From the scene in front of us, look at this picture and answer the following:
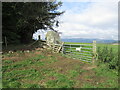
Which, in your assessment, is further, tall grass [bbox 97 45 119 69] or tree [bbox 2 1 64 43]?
tree [bbox 2 1 64 43]

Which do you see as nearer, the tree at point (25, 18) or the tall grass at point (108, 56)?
the tall grass at point (108, 56)

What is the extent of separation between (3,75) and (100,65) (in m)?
5.17

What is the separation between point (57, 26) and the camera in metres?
18.8

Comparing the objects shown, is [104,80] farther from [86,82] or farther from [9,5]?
[9,5]

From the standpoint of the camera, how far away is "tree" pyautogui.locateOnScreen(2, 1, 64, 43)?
13469 millimetres

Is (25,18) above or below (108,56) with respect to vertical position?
above

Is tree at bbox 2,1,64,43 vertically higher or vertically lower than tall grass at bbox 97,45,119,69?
higher

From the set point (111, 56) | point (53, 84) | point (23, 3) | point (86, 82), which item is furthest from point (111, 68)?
point (23, 3)

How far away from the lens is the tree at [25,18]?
1347 centimetres

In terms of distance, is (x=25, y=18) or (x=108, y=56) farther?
(x=25, y=18)

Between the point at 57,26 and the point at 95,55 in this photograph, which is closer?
the point at 95,55

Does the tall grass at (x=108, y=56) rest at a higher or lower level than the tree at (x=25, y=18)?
lower

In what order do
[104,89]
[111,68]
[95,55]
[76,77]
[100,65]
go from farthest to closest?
[95,55] < [100,65] < [111,68] < [76,77] < [104,89]

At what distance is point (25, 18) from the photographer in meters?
14.5
